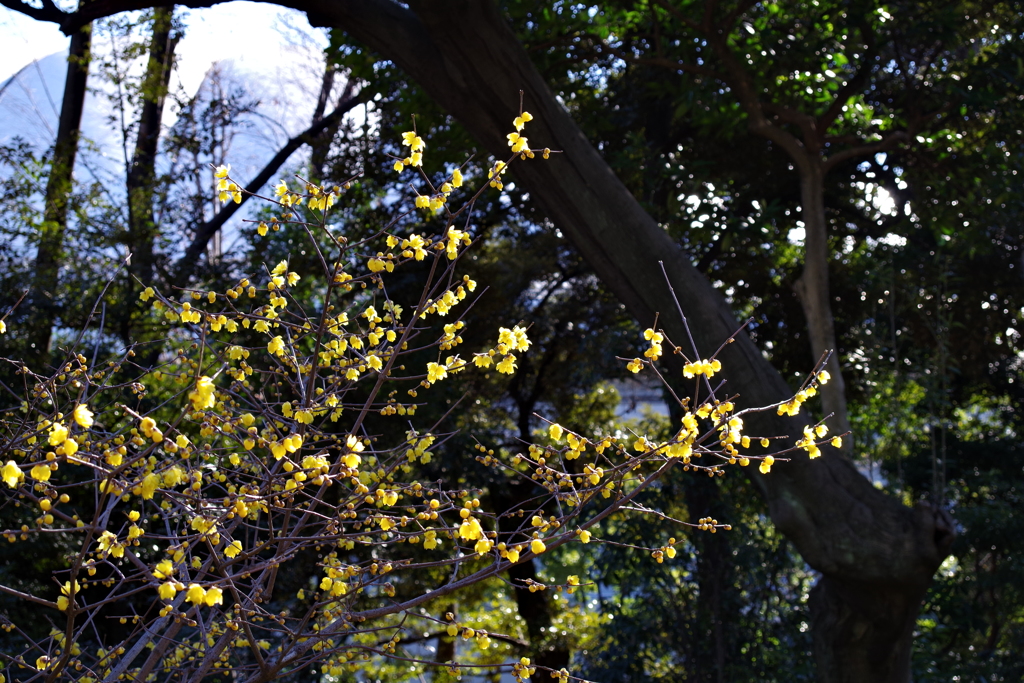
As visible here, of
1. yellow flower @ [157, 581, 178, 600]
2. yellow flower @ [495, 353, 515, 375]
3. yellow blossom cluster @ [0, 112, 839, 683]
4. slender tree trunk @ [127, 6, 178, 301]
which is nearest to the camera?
yellow flower @ [157, 581, 178, 600]

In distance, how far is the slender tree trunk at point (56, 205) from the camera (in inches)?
203

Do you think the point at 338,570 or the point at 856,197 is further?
the point at 856,197

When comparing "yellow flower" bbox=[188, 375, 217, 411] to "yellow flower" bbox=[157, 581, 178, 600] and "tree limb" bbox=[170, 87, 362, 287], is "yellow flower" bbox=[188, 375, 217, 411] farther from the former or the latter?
"tree limb" bbox=[170, 87, 362, 287]

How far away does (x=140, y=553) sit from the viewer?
4.36m

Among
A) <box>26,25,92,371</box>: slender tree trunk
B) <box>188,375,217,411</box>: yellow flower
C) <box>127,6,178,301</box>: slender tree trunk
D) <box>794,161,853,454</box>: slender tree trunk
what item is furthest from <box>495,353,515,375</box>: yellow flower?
<box>127,6,178,301</box>: slender tree trunk

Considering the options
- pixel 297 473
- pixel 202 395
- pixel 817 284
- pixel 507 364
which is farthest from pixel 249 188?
pixel 202 395

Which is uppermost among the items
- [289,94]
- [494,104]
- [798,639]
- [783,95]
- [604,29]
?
[289,94]

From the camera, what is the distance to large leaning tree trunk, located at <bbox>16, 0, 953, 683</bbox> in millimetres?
3186

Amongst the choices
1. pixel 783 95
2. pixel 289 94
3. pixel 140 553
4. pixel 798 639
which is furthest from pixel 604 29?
pixel 289 94

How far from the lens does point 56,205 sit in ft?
18.6

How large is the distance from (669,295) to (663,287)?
5 centimetres

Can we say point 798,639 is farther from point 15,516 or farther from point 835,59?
point 15,516

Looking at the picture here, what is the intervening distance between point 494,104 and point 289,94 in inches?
217

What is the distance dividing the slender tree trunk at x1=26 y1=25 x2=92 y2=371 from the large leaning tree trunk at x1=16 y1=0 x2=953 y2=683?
7.60 ft
